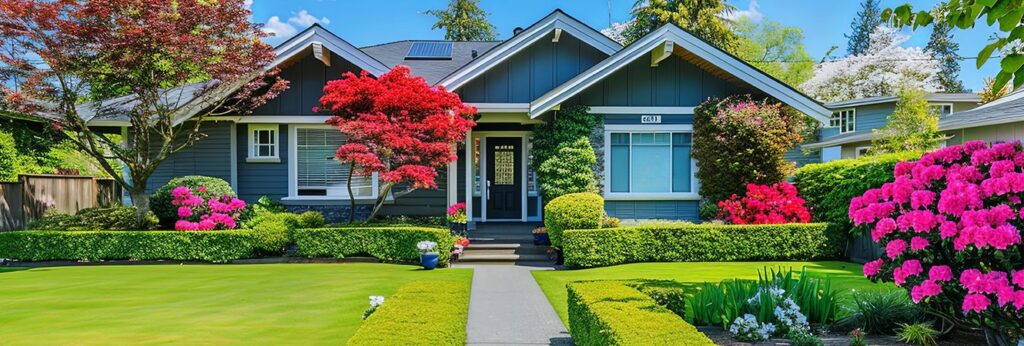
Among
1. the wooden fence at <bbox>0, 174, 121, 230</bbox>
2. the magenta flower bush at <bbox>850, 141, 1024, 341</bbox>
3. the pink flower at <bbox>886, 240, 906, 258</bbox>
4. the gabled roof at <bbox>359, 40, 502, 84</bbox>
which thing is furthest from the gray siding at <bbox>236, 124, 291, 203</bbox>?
the pink flower at <bbox>886, 240, 906, 258</bbox>

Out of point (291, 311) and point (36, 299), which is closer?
point (291, 311)

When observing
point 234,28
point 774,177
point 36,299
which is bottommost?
point 36,299

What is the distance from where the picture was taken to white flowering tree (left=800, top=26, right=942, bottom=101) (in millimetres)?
40250

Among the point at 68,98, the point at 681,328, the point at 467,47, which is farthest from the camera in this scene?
the point at 467,47

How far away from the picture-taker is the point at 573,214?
11484 mm

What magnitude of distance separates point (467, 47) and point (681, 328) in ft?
51.8

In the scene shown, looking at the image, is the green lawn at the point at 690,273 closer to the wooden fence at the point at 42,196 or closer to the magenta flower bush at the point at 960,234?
the magenta flower bush at the point at 960,234

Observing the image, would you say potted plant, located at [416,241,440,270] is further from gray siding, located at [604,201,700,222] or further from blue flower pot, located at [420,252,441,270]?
gray siding, located at [604,201,700,222]

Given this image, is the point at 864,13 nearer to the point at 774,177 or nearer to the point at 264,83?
the point at 774,177

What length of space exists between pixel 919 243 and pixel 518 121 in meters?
10.4

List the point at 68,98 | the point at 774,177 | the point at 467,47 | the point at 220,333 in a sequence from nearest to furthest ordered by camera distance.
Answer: the point at 220,333 → the point at 68,98 → the point at 774,177 → the point at 467,47

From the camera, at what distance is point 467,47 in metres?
18.9

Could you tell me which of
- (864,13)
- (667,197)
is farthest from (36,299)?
(864,13)

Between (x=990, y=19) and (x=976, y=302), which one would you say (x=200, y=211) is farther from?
(x=990, y=19)
